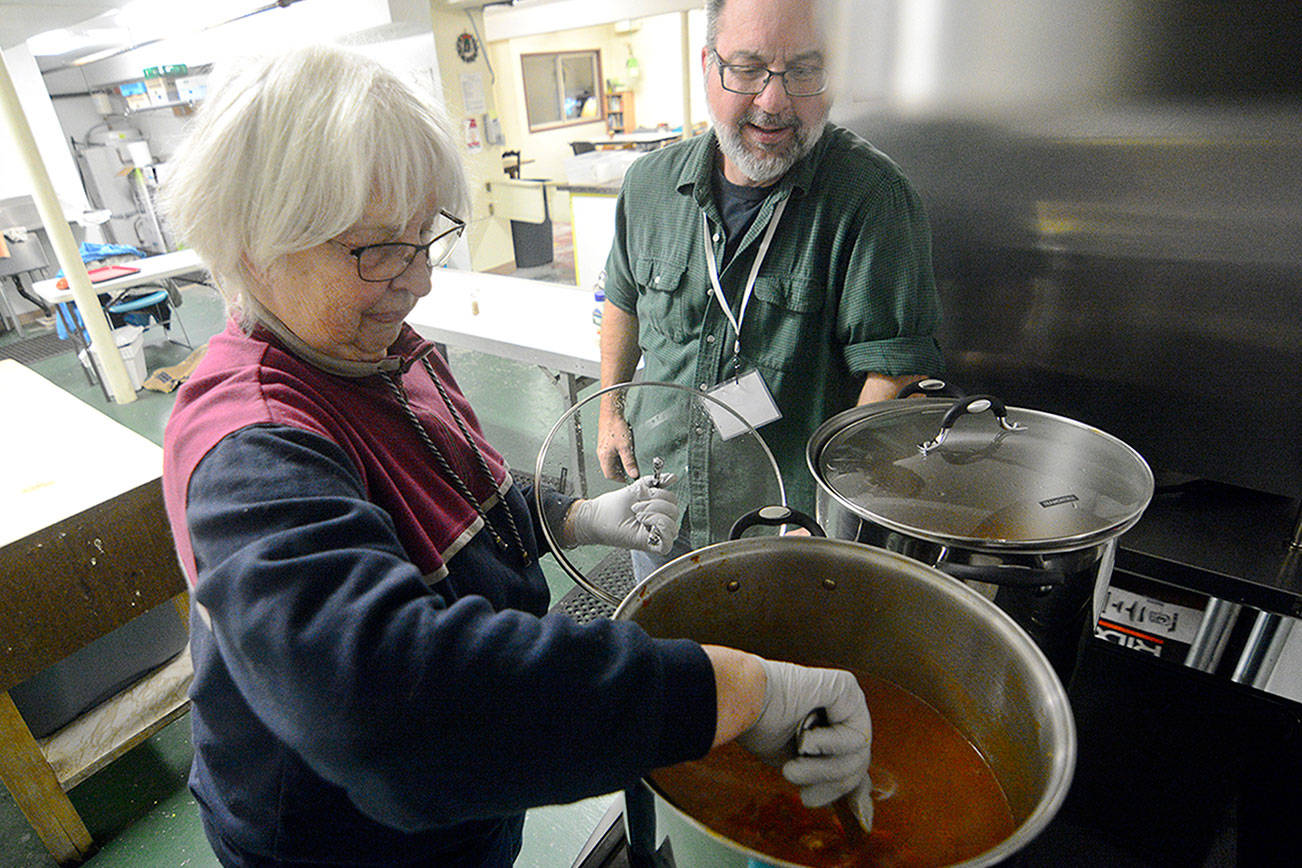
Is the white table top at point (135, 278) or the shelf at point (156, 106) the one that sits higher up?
the shelf at point (156, 106)

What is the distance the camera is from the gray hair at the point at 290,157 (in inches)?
23.1

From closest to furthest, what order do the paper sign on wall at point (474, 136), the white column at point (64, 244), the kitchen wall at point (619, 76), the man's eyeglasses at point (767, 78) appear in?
the man's eyeglasses at point (767, 78)
the white column at point (64, 244)
the paper sign on wall at point (474, 136)
the kitchen wall at point (619, 76)

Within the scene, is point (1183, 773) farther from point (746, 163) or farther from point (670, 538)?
point (746, 163)

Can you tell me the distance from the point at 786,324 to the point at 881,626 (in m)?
0.66

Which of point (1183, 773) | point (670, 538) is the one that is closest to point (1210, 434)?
point (1183, 773)

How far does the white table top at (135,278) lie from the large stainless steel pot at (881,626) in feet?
14.3

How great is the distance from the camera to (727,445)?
118 cm

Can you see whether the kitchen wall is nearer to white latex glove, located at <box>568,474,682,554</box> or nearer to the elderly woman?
white latex glove, located at <box>568,474,682,554</box>

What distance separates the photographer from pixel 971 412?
3.29ft

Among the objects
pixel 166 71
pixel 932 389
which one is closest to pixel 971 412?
pixel 932 389

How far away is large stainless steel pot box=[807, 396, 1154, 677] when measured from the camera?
752 millimetres

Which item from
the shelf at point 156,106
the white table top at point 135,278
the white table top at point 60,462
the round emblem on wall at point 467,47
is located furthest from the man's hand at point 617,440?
the shelf at point 156,106

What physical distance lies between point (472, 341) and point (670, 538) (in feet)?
6.81

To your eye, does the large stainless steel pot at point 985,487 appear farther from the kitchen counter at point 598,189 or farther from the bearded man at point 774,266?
the kitchen counter at point 598,189
